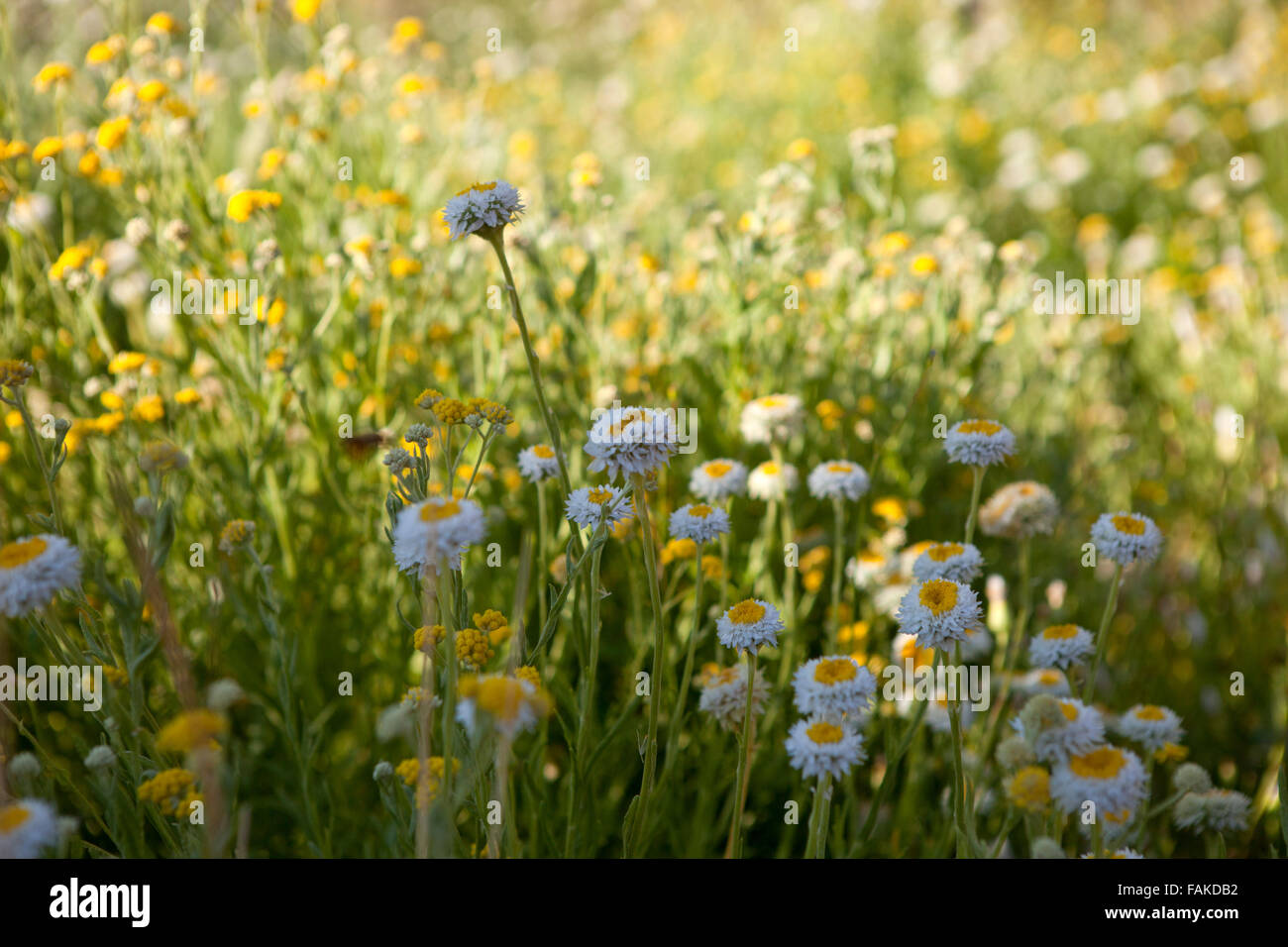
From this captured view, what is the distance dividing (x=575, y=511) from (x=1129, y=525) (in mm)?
961

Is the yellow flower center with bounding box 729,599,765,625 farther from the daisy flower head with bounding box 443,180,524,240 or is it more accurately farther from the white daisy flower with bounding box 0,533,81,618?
the white daisy flower with bounding box 0,533,81,618

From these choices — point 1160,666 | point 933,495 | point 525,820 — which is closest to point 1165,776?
point 1160,666

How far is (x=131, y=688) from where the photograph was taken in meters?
1.34

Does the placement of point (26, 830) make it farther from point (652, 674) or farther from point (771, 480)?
point (771, 480)

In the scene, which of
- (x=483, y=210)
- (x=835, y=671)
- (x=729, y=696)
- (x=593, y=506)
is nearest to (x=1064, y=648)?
(x=835, y=671)

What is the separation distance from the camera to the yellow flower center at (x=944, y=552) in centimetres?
161

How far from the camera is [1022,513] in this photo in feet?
6.68

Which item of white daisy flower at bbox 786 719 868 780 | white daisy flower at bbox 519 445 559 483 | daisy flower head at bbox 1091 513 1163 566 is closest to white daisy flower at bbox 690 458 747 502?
white daisy flower at bbox 519 445 559 483

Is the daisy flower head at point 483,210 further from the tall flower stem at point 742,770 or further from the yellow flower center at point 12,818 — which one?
the yellow flower center at point 12,818

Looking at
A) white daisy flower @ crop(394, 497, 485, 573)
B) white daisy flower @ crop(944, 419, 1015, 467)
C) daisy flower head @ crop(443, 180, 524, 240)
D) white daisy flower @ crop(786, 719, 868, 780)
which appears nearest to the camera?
white daisy flower @ crop(394, 497, 485, 573)

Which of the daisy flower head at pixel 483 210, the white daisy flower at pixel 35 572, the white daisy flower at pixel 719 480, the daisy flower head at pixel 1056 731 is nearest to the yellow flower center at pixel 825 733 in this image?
the daisy flower head at pixel 1056 731

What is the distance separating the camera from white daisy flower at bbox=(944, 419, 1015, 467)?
1727 mm

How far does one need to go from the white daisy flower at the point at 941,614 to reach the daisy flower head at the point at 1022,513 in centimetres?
66

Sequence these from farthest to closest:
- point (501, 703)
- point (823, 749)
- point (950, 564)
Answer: point (950, 564), point (823, 749), point (501, 703)
